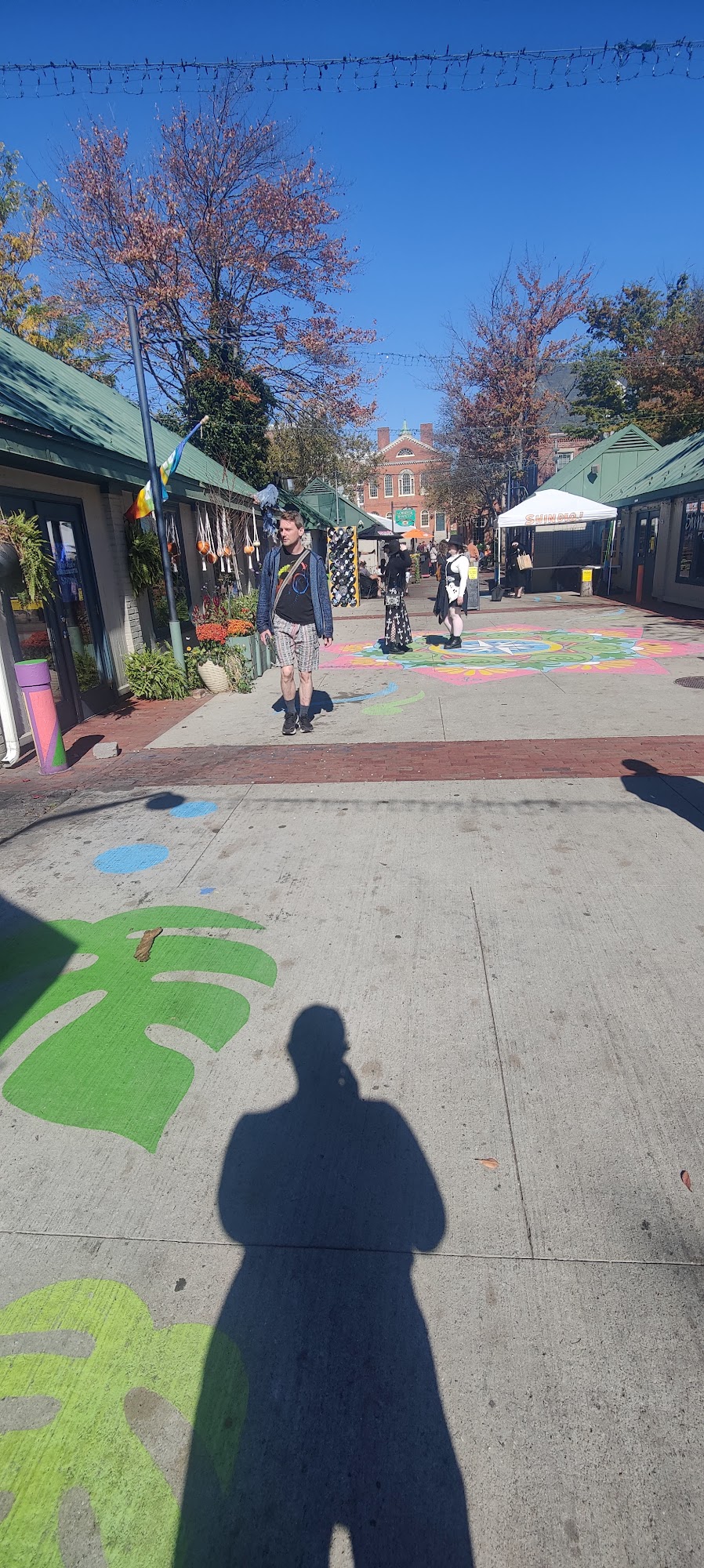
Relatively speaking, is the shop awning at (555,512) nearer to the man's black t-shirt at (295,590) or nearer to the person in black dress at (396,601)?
the person in black dress at (396,601)

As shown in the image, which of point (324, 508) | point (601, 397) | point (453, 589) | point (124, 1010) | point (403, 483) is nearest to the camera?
point (124, 1010)

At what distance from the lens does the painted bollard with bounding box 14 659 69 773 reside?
6.59 m

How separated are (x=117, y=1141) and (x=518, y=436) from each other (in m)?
39.3

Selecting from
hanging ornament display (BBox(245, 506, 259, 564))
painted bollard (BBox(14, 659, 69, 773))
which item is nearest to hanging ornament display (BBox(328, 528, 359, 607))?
hanging ornament display (BBox(245, 506, 259, 564))

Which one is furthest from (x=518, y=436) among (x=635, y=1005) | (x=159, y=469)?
(x=635, y=1005)

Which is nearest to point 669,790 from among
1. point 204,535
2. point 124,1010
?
point 124,1010

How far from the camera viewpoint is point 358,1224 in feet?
7.58

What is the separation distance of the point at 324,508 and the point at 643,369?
15.4 metres

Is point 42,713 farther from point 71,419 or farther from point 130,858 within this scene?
point 71,419

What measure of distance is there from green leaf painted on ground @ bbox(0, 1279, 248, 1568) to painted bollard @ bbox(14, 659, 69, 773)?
17.5ft

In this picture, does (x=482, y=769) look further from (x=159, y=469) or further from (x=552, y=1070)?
(x=159, y=469)

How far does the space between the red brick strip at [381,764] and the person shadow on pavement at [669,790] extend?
91 mm

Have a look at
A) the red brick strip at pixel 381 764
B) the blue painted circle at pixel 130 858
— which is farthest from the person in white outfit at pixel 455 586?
the blue painted circle at pixel 130 858

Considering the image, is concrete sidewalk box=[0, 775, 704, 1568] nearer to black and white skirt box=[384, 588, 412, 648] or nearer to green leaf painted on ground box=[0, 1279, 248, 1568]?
green leaf painted on ground box=[0, 1279, 248, 1568]
